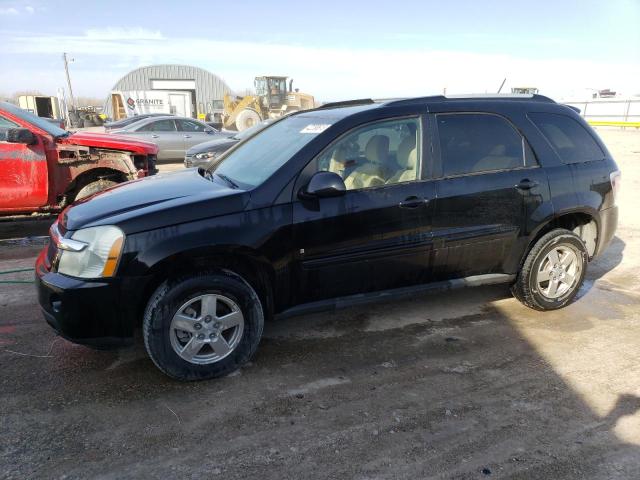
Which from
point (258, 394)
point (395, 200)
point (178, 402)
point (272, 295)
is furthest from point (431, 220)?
point (178, 402)

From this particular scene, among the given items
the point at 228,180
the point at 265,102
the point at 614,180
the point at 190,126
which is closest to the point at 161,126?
the point at 190,126

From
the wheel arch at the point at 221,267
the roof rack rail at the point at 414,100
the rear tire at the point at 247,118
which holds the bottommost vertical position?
the wheel arch at the point at 221,267

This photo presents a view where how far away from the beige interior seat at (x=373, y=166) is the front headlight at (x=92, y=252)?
1.59 metres

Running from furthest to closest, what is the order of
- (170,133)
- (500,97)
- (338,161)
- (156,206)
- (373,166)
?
(170,133), (500,97), (373,166), (338,161), (156,206)

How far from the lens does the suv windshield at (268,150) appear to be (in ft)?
11.3

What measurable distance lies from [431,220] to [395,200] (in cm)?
35

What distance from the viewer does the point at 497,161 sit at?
3941 millimetres

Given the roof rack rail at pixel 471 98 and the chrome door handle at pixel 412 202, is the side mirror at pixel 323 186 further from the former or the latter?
the roof rack rail at pixel 471 98

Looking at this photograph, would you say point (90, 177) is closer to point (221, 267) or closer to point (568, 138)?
point (221, 267)

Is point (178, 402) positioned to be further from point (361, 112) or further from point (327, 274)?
point (361, 112)

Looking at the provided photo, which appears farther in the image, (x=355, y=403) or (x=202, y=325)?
(x=202, y=325)

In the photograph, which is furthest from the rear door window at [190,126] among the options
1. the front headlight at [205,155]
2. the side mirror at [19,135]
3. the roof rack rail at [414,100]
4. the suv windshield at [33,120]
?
the roof rack rail at [414,100]

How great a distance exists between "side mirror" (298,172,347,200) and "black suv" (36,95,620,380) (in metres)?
0.01

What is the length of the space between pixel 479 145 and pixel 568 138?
1016 mm
